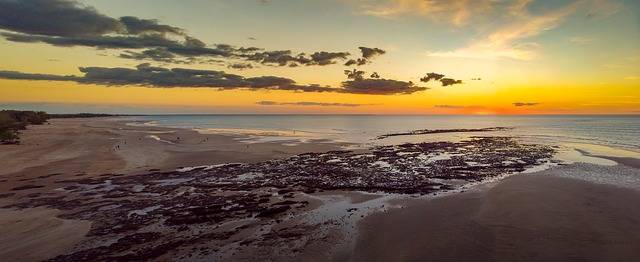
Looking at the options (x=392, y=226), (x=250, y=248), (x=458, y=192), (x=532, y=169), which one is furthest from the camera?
(x=532, y=169)

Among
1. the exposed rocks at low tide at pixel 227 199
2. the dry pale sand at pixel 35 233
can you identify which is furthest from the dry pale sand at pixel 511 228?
the dry pale sand at pixel 35 233

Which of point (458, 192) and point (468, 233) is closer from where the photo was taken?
point (468, 233)

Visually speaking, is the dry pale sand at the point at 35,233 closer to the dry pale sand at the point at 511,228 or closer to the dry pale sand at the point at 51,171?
the dry pale sand at the point at 51,171

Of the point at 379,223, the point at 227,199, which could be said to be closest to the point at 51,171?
the point at 227,199

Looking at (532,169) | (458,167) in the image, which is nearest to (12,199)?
(458,167)

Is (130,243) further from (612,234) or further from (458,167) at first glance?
(458,167)

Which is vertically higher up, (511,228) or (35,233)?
(511,228)

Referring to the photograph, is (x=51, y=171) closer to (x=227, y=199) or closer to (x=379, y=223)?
(x=227, y=199)

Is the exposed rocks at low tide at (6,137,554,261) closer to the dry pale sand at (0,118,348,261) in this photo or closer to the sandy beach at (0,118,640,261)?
the sandy beach at (0,118,640,261)
